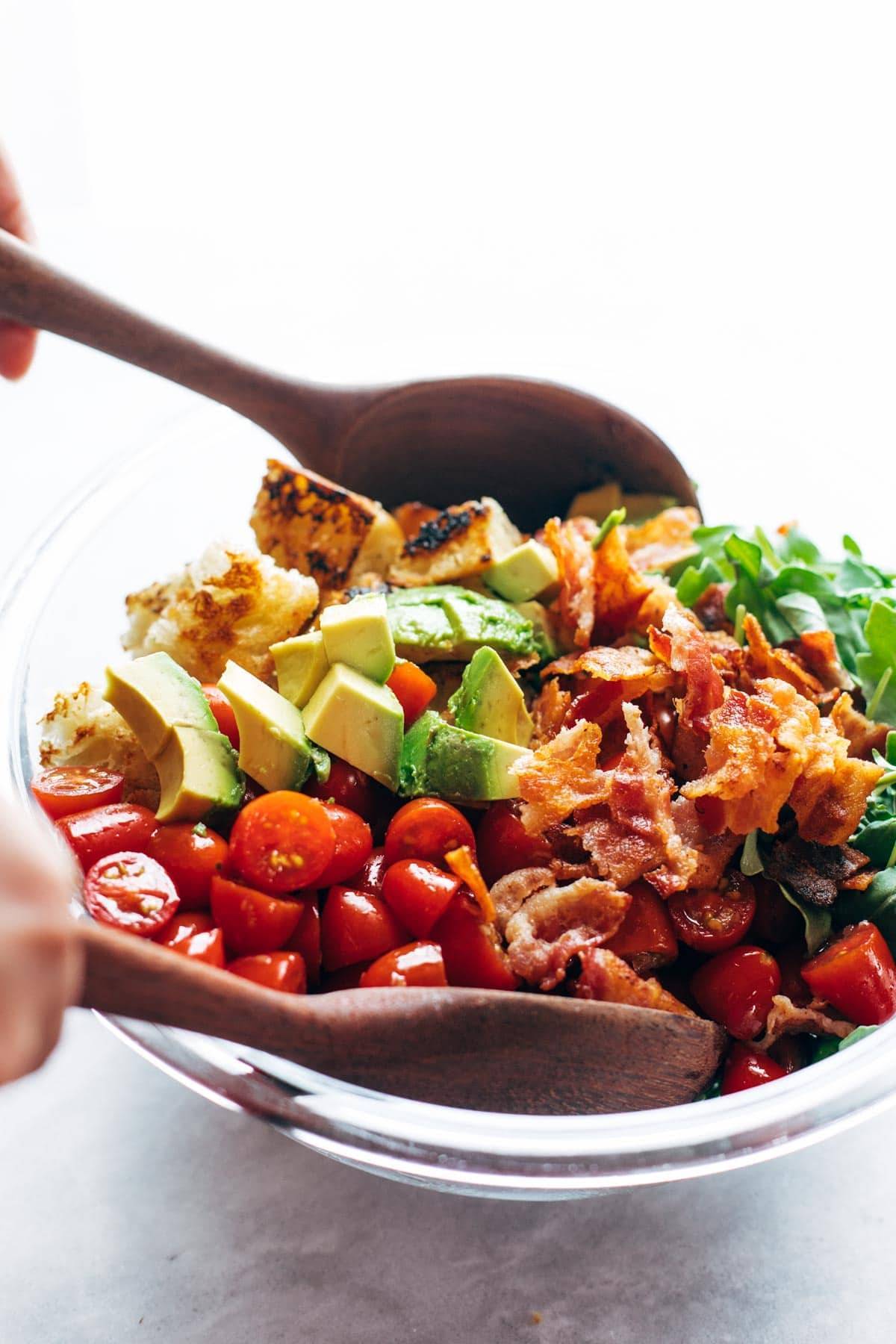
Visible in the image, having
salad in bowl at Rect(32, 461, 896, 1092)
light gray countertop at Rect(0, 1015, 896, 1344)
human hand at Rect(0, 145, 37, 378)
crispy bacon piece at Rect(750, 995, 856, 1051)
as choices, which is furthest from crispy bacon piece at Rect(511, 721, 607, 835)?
human hand at Rect(0, 145, 37, 378)

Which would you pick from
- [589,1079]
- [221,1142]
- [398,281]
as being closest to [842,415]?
[398,281]

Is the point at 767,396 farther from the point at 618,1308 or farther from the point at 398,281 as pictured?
the point at 618,1308

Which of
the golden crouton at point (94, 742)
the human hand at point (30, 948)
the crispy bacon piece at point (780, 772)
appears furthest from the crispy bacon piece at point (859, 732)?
the human hand at point (30, 948)

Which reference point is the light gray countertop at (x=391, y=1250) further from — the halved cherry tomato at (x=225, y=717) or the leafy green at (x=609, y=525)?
the leafy green at (x=609, y=525)

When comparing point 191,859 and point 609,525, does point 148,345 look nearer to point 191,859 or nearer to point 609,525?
point 609,525

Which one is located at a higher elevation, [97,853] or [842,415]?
[842,415]
